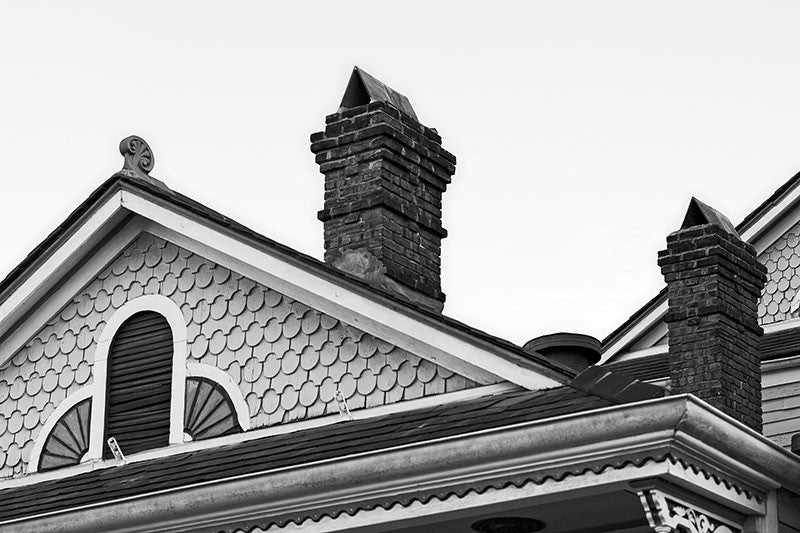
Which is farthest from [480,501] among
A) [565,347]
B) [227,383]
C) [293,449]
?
[565,347]

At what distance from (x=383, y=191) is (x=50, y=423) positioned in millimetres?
3207

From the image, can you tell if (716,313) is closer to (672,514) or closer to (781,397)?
(781,397)

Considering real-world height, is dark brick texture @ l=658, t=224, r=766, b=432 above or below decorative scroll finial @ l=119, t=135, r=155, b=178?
above

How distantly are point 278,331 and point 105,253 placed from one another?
6.43 feet

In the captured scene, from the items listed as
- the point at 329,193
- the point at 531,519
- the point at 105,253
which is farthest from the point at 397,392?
the point at 105,253

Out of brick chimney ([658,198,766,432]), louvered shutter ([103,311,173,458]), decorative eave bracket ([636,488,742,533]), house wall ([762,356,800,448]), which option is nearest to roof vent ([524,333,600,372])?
brick chimney ([658,198,766,432])

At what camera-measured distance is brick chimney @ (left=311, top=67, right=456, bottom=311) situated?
13422 mm

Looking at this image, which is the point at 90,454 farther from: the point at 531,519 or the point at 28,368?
→ the point at 531,519

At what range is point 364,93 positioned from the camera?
555 inches

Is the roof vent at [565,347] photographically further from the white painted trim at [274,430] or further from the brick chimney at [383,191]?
the white painted trim at [274,430]

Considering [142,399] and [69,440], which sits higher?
[142,399]

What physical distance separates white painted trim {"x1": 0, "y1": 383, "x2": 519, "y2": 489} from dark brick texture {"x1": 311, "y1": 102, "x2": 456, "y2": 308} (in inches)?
56.7

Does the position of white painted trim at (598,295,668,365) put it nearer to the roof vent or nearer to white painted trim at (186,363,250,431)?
the roof vent

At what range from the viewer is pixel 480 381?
1171 centimetres
